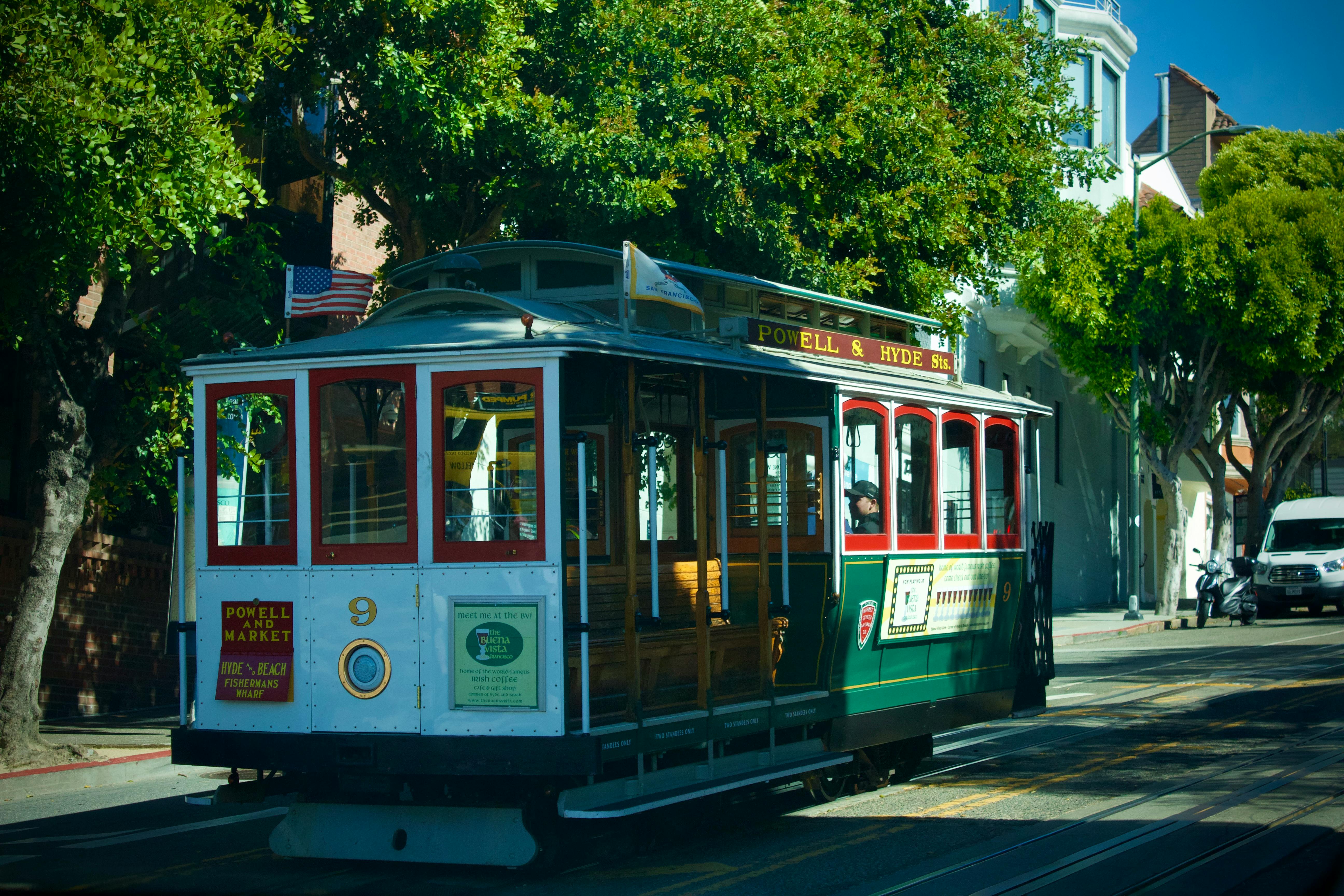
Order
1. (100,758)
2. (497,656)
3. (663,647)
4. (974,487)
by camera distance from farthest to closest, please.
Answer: (100,758)
(974,487)
(663,647)
(497,656)

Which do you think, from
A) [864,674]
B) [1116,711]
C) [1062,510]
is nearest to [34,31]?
[864,674]

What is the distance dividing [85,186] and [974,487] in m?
7.12

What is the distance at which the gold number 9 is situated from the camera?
7.17 meters

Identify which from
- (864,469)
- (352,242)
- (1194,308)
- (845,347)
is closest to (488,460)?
(864,469)

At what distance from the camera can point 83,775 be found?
11.2m

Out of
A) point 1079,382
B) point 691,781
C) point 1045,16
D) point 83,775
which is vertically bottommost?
point 83,775

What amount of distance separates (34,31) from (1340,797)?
1072 cm

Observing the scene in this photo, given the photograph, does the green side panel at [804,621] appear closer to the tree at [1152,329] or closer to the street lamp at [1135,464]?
the tree at [1152,329]

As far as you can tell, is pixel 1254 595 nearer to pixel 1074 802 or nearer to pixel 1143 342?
pixel 1143 342

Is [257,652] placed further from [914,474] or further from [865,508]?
[914,474]

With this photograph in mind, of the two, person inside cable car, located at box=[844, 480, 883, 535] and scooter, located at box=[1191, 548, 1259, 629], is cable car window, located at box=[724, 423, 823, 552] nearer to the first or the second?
person inside cable car, located at box=[844, 480, 883, 535]

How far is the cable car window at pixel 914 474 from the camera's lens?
965cm

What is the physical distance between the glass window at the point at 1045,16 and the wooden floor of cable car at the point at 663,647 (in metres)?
27.6

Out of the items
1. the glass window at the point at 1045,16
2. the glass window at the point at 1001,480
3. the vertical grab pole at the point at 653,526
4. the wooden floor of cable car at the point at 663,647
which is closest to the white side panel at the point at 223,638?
the wooden floor of cable car at the point at 663,647
